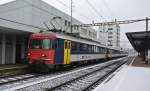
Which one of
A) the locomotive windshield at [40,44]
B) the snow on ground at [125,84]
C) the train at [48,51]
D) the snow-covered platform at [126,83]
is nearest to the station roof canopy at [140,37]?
the snow-covered platform at [126,83]

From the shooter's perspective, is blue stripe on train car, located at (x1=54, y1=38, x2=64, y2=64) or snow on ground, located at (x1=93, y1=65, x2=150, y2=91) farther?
blue stripe on train car, located at (x1=54, y1=38, x2=64, y2=64)

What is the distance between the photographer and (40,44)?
16703mm

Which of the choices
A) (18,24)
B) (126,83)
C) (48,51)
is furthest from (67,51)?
(126,83)

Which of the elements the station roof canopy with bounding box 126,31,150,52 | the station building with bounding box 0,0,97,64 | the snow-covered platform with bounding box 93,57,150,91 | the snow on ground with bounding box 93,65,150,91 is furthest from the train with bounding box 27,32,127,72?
the station roof canopy with bounding box 126,31,150,52

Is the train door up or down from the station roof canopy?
down

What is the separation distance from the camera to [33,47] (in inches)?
669

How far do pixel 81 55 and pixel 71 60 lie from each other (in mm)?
3029

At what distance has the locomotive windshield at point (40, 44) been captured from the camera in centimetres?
1642

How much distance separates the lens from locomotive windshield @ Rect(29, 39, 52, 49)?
16422 mm

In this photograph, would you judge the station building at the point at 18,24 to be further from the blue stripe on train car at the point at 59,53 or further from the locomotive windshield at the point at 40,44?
the blue stripe on train car at the point at 59,53

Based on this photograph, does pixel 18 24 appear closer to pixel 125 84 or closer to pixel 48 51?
pixel 48 51

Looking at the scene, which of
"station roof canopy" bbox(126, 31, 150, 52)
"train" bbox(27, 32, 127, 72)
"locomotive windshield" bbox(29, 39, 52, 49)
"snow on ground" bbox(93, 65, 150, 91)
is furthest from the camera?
"station roof canopy" bbox(126, 31, 150, 52)

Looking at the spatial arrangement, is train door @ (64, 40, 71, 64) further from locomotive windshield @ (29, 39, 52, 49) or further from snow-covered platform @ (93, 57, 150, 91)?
snow-covered platform @ (93, 57, 150, 91)

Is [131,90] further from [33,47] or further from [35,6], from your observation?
[35,6]
